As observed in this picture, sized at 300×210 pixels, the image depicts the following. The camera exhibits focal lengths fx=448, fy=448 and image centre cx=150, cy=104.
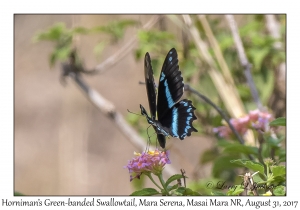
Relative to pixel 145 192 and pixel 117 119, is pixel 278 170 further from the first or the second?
pixel 117 119

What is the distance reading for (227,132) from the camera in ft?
4.24

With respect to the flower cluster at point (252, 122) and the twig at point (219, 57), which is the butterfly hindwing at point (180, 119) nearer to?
the flower cluster at point (252, 122)

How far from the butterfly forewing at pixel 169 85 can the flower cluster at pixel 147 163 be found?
19 centimetres

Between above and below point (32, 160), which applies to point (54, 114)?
above

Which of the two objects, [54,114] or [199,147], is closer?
[199,147]

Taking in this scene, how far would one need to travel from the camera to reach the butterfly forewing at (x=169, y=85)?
105 centimetres

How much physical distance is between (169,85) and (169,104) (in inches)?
2.4

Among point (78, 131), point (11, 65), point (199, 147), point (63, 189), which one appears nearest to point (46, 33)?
point (11, 65)

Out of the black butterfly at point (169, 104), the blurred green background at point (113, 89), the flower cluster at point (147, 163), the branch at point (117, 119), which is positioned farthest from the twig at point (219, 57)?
the flower cluster at point (147, 163)

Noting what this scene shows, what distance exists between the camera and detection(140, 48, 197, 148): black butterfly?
1.05m

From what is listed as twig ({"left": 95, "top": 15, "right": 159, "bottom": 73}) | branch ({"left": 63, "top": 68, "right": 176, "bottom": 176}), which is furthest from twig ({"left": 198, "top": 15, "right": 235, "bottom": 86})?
branch ({"left": 63, "top": 68, "right": 176, "bottom": 176})

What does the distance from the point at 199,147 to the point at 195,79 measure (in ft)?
4.54
